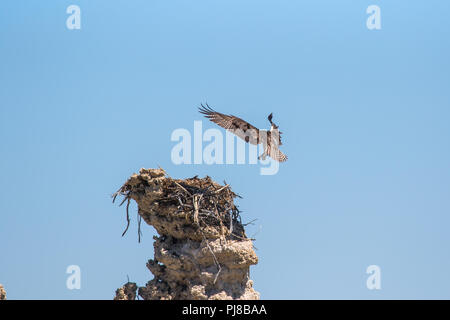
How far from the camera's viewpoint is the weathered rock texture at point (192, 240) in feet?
53.5

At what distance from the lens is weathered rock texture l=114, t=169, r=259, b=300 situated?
16.3 m

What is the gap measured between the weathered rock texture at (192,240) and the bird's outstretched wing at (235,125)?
4.95 meters

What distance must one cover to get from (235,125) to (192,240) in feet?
19.4

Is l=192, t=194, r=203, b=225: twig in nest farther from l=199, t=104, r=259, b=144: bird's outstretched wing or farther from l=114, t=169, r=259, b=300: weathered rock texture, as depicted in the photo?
l=199, t=104, r=259, b=144: bird's outstretched wing

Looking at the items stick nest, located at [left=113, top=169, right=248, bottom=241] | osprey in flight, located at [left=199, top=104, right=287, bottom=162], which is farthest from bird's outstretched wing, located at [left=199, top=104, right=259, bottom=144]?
stick nest, located at [left=113, top=169, right=248, bottom=241]

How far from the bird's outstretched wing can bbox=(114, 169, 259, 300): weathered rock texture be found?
4954 millimetres

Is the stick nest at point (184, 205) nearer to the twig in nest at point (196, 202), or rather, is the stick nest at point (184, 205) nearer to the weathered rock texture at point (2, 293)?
the twig in nest at point (196, 202)

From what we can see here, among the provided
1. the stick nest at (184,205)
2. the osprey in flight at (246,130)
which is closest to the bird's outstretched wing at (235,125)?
the osprey in flight at (246,130)

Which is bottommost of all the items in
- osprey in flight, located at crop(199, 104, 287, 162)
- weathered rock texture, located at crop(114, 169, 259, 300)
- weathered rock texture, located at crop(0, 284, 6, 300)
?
weathered rock texture, located at crop(0, 284, 6, 300)
